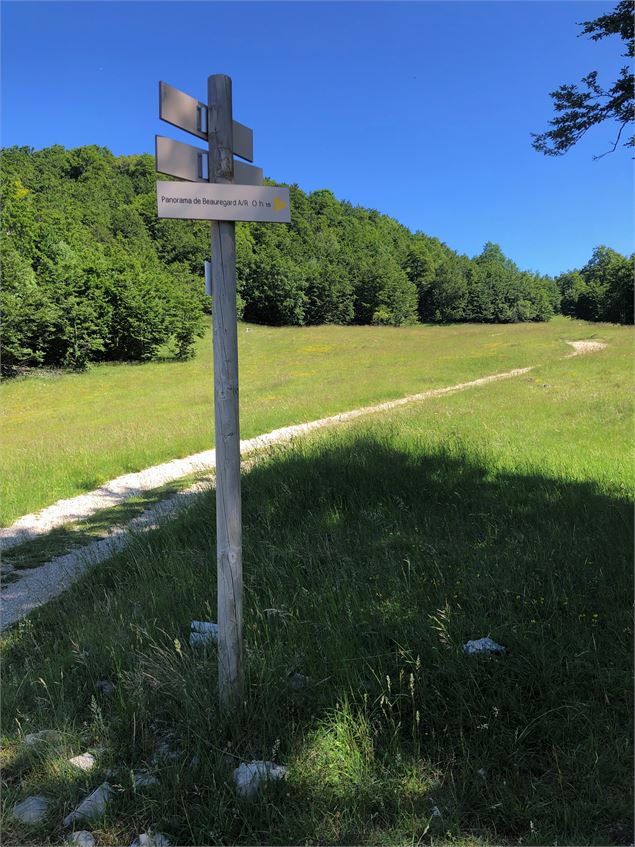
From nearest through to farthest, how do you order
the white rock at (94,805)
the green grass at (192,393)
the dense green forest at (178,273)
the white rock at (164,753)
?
1. the white rock at (94,805)
2. the white rock at (164,753)
3. the green grass at (192,393)
4. the dense green forest at (178,273)

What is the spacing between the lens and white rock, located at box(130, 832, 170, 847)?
221 cm

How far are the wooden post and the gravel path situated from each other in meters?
3.29

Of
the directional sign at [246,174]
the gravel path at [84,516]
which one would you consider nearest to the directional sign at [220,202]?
the directional sign at [246,174]

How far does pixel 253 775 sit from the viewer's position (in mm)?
2438

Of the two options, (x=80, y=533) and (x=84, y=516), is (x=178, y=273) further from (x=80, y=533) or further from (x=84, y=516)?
(x=80, y=533)

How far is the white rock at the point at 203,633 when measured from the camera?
3.46 meters

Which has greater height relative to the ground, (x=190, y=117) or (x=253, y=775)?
(x=190, y=117)

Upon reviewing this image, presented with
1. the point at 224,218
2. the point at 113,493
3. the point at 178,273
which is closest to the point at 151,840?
the point at 224,218

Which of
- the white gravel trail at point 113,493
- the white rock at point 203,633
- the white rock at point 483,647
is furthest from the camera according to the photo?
the white gravel trail at point 113,493

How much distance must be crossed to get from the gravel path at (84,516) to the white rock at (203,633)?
8.27 feet

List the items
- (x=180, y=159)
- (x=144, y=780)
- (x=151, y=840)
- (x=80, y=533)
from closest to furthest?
(x=151, y=840) < (x=144, y=780) < (x=180, y=159) < (x=80, y=533)

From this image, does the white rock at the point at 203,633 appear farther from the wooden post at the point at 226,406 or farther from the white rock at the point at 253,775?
the white rock at the point at 253,775

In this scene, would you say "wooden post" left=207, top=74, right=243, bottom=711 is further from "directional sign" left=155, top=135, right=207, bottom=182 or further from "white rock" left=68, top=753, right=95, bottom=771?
"white rock" left=68, top=753, right=95, bottom=771

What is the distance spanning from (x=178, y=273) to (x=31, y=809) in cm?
6083
